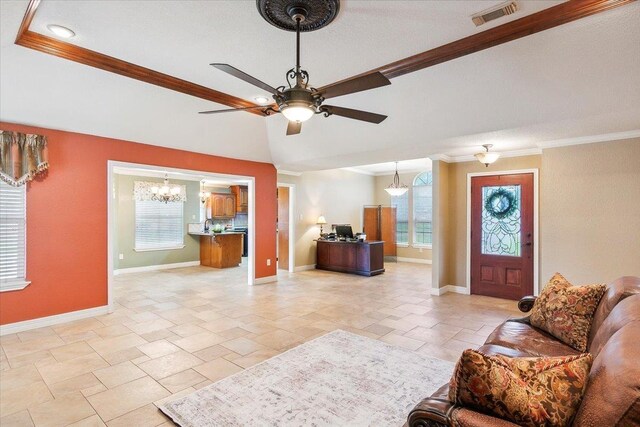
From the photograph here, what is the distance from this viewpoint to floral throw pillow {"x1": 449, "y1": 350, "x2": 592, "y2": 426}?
45.2 inches

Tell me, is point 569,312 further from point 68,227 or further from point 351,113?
point 68,227

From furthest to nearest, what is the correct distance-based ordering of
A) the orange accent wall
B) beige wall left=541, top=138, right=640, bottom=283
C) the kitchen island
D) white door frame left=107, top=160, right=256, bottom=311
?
1. the kitchen island
2. white door frame left=107, top=160, right=256, bottom=311
3. beige wall left=541, top=138, right=640, bottom=283
4. the orange accent wall

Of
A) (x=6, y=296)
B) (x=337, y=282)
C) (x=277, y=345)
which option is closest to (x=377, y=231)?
(x=337, y=282)

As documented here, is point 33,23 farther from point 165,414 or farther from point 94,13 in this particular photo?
point 165,414

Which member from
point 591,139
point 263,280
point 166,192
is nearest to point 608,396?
point 591,139

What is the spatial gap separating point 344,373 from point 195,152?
14.6 ft

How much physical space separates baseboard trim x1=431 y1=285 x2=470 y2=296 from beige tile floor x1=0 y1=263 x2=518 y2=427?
16cm

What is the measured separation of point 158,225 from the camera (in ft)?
28.6

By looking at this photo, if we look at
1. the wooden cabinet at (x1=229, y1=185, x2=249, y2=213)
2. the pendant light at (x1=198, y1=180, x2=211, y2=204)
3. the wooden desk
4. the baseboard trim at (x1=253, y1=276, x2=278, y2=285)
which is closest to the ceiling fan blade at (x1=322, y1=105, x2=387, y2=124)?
the baseboard trim at (x1=253, y1=276, x2=278, y2=285)

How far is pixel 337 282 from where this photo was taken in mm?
7168

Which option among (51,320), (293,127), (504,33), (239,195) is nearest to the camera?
(504,33)

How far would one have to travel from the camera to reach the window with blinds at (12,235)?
403 centimetres

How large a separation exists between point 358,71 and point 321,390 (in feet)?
10.3

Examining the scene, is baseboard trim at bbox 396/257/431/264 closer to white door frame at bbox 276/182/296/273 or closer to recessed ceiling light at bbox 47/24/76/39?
white door frame at bbox 276/182/296/273
